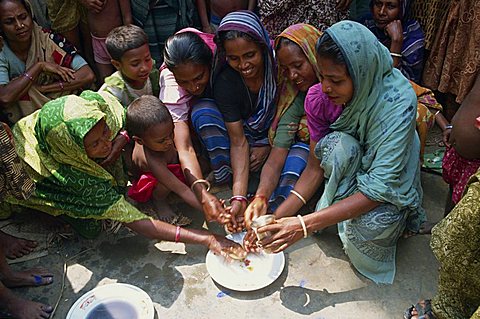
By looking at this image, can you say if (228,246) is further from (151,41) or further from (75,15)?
(75,15)

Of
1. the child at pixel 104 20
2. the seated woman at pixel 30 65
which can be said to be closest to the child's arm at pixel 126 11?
the child at pixel 104 20

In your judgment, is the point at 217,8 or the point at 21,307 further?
the point at 217,8

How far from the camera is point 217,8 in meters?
3.37

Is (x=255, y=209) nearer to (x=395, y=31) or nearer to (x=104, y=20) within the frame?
(x=395, y=31)

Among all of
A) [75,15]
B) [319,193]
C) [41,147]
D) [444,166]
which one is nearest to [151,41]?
[75,15]

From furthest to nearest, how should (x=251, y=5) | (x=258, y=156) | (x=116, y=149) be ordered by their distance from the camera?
(x=251, y=5) → (x=258, y=156) → (x=116, y=149)

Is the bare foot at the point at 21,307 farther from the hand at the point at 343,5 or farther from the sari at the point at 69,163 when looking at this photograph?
the hand at the point at 343,5

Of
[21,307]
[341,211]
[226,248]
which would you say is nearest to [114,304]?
[21,307]

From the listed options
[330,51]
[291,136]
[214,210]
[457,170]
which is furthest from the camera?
[291,136]

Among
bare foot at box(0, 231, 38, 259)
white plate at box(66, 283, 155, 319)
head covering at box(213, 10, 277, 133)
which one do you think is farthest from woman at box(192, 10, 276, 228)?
bare foot at box(0, 231, 38, 259)

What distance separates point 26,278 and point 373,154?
1729 mm

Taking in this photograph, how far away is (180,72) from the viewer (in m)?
2.56

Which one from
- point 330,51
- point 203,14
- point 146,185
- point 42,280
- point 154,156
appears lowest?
point 42,280

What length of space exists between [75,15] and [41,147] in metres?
1.31
